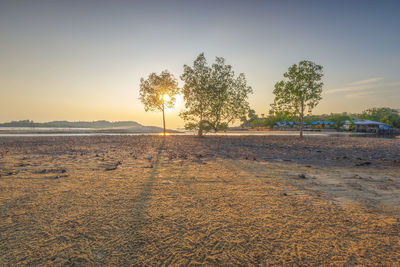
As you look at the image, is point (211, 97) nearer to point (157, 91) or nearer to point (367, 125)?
point (157, 91)

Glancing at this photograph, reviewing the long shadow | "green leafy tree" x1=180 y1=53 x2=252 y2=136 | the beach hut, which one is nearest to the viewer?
the long shadow

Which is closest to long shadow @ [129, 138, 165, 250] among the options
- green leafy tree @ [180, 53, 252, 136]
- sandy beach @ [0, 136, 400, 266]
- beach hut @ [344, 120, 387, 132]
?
sandy beach @ [0, 136, 400, 266]

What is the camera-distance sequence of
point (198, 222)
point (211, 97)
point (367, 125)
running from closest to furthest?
point (198, 222)
point (211, 97)
point (367, 125)

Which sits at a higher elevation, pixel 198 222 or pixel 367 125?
pixel 367 125

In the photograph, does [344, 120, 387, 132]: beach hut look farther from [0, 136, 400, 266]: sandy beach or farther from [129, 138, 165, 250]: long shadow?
[129, 138, 165, 250]: long shadow

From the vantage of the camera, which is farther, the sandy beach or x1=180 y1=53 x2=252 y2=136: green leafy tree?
x1=180 y1=53 x2=252 y2=136: green leafy tree

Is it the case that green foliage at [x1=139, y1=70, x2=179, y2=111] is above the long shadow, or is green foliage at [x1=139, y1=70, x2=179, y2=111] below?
above

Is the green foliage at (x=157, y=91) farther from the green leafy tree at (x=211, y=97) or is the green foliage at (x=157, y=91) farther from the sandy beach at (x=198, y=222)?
the sandy beach at (x=198, y=222)

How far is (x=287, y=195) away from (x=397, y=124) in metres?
108

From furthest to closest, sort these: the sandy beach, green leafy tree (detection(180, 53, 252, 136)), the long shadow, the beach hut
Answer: the beach hut → green leafy tree (detection(180, 53, 252, 136)) → the long shadow → the sandy beach

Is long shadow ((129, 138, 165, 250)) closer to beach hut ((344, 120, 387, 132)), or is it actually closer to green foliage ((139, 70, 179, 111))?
green foliage ((139, 70, 179, 111))

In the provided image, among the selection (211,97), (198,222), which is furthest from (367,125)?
(198,222)

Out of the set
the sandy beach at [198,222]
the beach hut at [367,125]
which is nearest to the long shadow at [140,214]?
the sandy beach at [198,222]

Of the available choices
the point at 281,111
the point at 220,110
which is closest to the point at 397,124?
the point at 281,111
